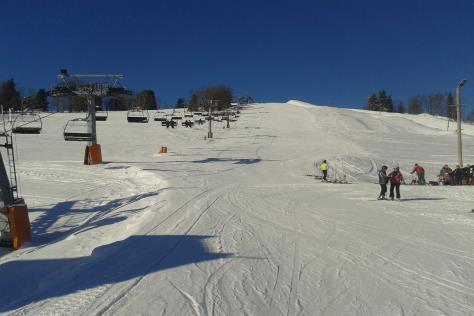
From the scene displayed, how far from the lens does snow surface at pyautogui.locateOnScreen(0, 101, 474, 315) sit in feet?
22.5

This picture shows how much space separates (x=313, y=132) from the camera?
209 feet

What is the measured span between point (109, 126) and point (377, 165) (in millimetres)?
44964

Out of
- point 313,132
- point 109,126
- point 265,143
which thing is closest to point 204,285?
point 265,143

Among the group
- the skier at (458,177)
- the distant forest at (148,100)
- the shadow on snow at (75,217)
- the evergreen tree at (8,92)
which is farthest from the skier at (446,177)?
the evergreen tree at (8,92)

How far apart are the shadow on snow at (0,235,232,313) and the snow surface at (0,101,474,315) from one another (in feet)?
0.13

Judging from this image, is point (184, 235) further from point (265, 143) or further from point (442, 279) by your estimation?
point (265, 143)

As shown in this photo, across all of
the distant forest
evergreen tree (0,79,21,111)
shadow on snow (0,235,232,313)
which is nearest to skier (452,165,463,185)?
shadow on snow (0,235,232,313)

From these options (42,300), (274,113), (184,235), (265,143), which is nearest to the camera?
(42,300)

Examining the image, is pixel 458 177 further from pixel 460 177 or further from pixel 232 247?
pixel 232 247

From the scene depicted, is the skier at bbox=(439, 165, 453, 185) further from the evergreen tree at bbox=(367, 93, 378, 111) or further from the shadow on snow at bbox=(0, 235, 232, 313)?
the evergreen tree at bbox=(367, 93, 378, 111)

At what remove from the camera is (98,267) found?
841 centimetres

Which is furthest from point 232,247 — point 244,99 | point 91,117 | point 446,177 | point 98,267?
point 244,99

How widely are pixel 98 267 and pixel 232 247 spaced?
2.94 m

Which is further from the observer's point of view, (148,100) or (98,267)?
(148,100)
